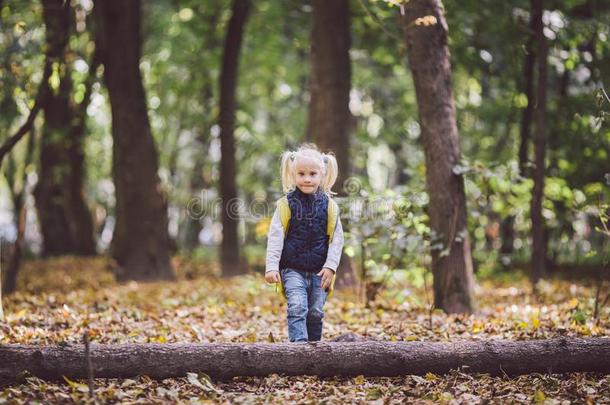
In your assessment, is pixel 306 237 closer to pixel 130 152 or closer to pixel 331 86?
pixel 331 86

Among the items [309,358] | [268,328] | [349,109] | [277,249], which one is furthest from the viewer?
[349,109]

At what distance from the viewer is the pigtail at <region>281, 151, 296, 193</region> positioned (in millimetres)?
5363

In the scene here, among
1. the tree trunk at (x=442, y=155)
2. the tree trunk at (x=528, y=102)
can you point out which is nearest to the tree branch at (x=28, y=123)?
the tree trunk at (x=442, y=155)

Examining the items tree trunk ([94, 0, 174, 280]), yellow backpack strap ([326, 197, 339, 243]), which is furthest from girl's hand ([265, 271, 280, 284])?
tree trunk ([94, 0, 174, 280])

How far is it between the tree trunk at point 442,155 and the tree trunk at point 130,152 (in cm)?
630

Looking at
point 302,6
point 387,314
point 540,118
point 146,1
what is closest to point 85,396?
point 387,314

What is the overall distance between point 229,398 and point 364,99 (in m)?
16.6

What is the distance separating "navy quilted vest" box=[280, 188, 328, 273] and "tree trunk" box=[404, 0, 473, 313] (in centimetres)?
225

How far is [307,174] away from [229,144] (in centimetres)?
804

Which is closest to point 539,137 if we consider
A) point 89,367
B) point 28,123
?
point 28,123

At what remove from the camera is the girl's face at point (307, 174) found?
5270mm

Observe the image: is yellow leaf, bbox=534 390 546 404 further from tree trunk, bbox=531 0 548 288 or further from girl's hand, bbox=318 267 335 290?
tree trunk, bbox=531 0 548 288

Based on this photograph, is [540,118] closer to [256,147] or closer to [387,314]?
[387,314]

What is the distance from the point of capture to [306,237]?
210 inches
